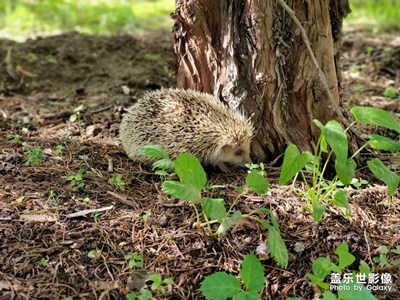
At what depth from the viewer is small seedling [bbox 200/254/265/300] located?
304 cm

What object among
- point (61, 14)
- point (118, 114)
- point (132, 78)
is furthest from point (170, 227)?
point (61, 14)

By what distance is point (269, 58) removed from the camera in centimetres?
426

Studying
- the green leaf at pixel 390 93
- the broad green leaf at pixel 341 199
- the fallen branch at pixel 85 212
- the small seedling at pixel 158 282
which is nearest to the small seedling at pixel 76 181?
the fallen branch at pixel 85 212

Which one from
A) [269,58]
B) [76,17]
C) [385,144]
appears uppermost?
[269,58]

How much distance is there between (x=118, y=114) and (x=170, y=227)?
2239 millimetres

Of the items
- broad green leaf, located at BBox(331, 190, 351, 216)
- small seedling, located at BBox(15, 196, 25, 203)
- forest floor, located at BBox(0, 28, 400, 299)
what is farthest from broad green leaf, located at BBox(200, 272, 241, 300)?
small seedling, located at BBox(15, 196, 25, 203)

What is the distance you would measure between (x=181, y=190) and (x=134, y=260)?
56cm

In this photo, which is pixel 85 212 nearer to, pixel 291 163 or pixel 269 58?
pixel 291 163

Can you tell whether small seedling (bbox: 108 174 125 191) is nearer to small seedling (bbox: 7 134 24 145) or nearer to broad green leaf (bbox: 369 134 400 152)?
small seedling (bbox: 7 134 24 145)

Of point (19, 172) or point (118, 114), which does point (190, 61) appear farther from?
point (19, 172)

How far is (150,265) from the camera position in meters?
3.41

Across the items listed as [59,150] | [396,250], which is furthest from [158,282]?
[59,150]

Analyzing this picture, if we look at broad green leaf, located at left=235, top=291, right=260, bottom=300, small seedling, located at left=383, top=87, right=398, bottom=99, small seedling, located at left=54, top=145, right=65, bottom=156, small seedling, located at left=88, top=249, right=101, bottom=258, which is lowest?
small seedling, located at left=383, top=87, right=398, bottom=99

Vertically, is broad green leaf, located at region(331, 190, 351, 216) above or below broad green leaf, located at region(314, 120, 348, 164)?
below
